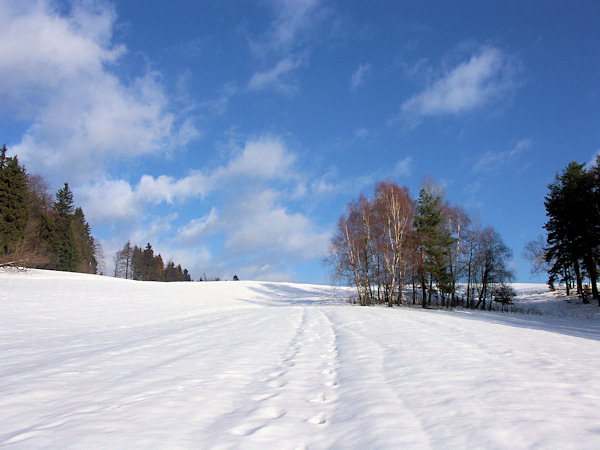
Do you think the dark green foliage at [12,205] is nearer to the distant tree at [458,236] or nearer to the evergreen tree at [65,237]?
the evergreen tree at [65,237]

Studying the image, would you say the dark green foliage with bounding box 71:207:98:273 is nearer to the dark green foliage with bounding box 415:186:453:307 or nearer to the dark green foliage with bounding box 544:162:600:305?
the dark green foliage with bounding box 415:186:453:307

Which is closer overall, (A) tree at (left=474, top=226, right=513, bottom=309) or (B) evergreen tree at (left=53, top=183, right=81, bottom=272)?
(A) tree at (left=474, top=226, right=513, bottom=309)

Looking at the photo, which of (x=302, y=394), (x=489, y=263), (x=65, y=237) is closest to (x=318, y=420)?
(x=302, y=394)

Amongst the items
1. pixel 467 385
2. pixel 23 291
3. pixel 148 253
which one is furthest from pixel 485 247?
pixel 148 253

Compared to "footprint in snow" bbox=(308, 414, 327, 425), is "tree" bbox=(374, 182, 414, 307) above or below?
above

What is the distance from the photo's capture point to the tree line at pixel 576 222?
21913 millimetres

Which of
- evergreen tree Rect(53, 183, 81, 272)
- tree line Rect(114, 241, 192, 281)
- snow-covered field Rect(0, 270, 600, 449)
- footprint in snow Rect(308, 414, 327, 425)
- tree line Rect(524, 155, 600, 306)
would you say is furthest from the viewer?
tree line Rect(114, 241, 192, 281)

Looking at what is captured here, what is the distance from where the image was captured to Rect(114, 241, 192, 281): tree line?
72.4 m

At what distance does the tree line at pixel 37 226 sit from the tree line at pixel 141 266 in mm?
5790

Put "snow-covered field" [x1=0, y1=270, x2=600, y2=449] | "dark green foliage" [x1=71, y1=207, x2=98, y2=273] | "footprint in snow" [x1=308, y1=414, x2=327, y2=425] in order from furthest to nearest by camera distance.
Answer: "dark green foliage" [x1=71, y1=207, x2=98, y2=273] → "footprint in snow" [x1=308, y1=414, x2=327, y2=425] → "snow-covered field" [x1=0, y1=270, x2=600, y2=449]

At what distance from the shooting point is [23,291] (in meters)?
21.6

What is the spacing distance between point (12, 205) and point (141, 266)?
165 feet

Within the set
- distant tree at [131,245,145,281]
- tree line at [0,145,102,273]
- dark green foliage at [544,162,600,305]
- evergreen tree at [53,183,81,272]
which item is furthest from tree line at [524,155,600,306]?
distant tree at [131,245,145,281]

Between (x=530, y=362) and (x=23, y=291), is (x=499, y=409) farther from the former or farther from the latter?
(x=23, y=291)
